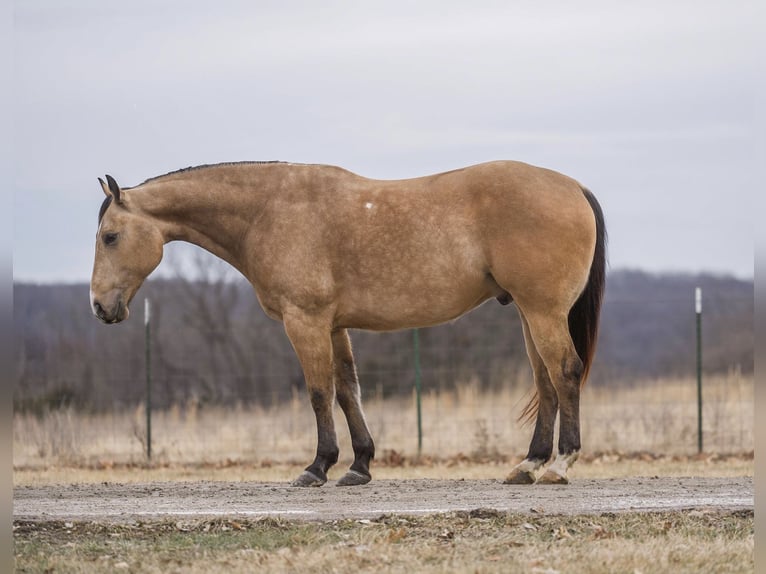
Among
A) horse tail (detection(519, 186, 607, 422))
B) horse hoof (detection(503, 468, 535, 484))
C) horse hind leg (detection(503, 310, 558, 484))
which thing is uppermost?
horse tail (detection(519, 186, 607, 422))

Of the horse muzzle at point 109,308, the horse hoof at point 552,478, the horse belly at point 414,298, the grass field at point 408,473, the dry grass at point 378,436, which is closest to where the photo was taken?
the grass field at point 408,473

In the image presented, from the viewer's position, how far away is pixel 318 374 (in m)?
9.67

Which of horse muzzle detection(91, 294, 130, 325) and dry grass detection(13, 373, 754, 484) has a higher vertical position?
horse muzzle detection(91, 294, 130, 325)

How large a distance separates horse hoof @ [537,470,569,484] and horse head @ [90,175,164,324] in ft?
12.5

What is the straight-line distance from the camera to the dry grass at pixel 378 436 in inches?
618

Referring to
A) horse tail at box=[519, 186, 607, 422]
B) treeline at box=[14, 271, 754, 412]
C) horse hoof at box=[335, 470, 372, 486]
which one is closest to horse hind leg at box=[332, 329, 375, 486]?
horse hoof at box=[335, 470, 372, 486]

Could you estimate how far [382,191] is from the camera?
9.82 metres

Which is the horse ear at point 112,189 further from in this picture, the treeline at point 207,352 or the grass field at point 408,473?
the treeline at point 207,352

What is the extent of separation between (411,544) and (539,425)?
3.19m

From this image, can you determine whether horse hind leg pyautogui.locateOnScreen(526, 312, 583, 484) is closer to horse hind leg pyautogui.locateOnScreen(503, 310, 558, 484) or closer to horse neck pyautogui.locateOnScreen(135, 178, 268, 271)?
horse hind leg pyautogui.locateOnScreen(503, 310, 558, 484)

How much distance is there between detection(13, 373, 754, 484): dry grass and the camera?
1569cm

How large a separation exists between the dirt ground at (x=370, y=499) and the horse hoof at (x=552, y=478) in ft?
0.36

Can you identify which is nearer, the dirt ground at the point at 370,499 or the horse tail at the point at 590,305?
the dirt ground at the point at 370,499

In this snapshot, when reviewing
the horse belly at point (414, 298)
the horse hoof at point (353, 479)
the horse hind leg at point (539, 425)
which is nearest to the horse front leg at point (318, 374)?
the horse hoof at point (353, 479)
